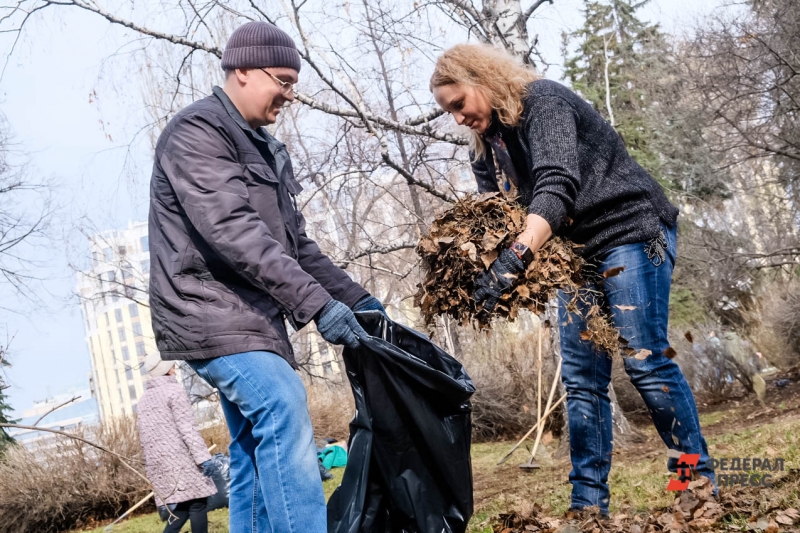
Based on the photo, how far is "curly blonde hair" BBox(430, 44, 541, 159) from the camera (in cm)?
277

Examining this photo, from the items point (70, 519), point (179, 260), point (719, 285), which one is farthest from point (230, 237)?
point (719, 285)

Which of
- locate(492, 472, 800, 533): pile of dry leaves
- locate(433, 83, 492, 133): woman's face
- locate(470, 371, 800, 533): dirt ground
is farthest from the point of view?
locate(433, 83, 492, 133): woman's face

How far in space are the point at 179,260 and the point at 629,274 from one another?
5.52ft

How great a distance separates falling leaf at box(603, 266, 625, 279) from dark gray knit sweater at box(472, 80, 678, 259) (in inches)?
3.8

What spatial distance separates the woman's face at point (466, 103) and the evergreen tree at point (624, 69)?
20299 millimetres

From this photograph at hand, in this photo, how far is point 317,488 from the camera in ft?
7.80

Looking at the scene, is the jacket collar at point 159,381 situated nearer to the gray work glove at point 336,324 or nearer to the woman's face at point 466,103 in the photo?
the gray work glove at point 336,324

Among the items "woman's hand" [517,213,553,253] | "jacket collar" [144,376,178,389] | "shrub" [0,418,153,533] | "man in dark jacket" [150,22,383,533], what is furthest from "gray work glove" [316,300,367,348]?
"shrub" [0,418,153,533]

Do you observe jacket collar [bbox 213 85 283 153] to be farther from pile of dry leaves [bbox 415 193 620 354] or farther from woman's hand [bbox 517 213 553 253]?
woman's hand [bbox 517 213 553 253]

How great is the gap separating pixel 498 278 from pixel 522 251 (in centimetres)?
13

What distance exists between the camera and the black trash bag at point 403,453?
261 cm

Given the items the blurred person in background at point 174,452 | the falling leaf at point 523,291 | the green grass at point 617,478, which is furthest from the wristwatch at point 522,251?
the blurred person in background at point 174,452

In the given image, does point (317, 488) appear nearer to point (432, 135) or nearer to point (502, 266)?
point (502, 266)

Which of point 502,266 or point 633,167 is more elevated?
point 633,167
